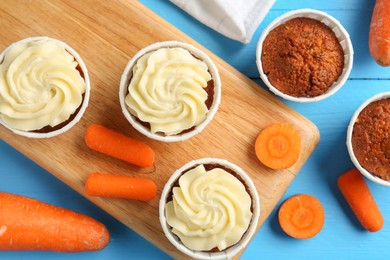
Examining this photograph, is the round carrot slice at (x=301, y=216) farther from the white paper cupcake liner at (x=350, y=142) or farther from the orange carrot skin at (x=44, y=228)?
the orange carrot skin at (x=44, y=228)

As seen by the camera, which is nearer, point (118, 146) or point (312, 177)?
point (118, 146)

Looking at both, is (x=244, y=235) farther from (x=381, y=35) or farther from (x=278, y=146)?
(x=381, y=35)

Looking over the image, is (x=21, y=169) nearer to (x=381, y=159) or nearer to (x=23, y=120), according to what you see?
(x=23, y=120)

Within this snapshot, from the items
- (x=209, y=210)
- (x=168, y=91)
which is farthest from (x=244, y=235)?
(x=168, y=91)

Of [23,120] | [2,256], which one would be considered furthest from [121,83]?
[2,256]

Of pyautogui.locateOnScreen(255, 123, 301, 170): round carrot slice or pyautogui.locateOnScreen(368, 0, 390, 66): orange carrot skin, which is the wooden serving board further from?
pyautogui.locateOnScreen(368, 0, 390, 66): orange carrot skin

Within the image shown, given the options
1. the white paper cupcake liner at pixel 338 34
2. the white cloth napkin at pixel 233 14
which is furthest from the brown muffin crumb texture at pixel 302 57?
the white cloth napkin at pixel 233 14

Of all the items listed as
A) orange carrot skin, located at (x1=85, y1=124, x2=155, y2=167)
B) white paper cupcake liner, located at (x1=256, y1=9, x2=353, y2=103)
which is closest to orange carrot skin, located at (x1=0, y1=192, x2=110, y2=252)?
orange carrot skin, located at (x1=85, y1=124, x2=155, y2=167)
